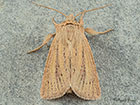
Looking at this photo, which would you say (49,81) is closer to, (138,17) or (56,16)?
(56,16)

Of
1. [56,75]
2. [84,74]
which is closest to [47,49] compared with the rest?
[56,75]

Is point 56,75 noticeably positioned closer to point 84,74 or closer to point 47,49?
point 84,74

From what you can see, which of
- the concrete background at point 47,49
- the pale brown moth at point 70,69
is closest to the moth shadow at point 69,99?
the concrete background at point 47,49

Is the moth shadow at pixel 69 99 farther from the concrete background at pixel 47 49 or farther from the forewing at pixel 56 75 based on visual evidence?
the forewing at pixel 56 75

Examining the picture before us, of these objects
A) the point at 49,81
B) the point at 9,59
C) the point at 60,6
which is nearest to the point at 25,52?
the point at 9,59

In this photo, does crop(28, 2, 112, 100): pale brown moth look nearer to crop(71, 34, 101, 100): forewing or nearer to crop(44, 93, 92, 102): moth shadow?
crop(71, 34, 101, 100): forewing

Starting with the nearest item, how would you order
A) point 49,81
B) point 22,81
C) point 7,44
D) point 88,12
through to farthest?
1. point 49,81
2. point 22,81
3. point 7,44
4. point 88,12

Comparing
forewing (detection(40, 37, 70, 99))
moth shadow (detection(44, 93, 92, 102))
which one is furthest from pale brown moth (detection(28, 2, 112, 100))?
moth shadow (detection(44, 93, 92, 102))

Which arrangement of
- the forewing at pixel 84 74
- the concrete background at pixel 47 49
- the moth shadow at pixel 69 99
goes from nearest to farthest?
1. the forewing at pixel 84 74
2. the moth shadow at pixel 69 99
3. the concrete background at pixel 47 49
